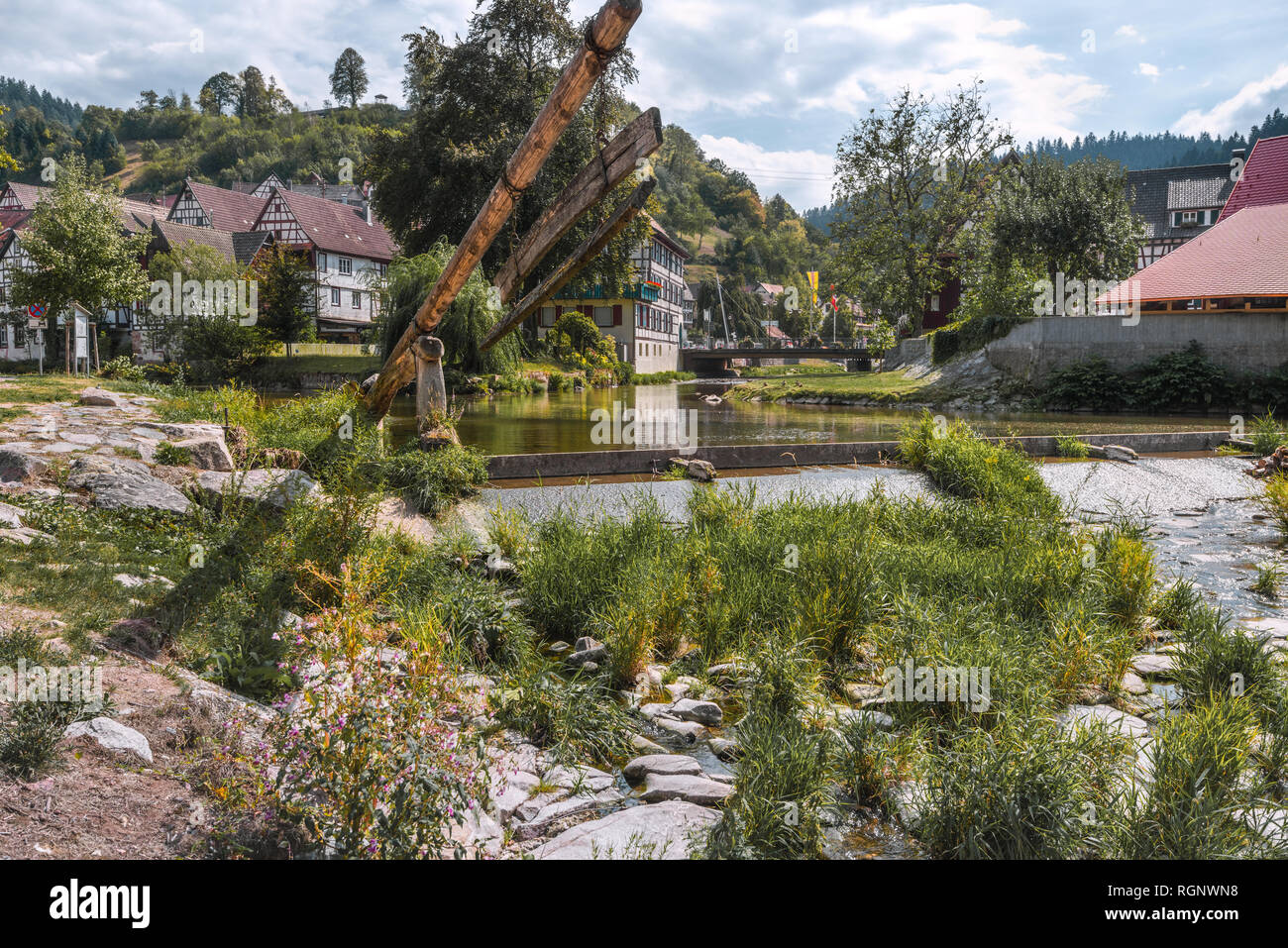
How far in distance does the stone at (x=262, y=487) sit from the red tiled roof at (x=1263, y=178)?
4156 centimetres

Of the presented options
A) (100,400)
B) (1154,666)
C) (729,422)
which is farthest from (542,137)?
(729,422)

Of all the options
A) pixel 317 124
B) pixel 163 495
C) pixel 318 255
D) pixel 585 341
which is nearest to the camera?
pixel 163 495

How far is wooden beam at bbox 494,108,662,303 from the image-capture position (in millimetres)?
5102

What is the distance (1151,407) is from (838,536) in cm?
2430

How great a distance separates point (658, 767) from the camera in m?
4.11

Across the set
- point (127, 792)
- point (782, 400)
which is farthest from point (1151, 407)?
point (127, 792)

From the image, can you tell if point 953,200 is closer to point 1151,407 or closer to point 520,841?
point 1151,407

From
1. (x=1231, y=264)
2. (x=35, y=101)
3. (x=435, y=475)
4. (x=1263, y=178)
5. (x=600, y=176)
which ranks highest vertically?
(x=35, y=101)

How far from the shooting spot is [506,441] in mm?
16203

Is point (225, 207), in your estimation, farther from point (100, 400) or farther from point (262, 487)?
point (262, 487)

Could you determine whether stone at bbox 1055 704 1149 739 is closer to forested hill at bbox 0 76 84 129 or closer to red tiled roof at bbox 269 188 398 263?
red tiled roof at bbox 269 188 398 263

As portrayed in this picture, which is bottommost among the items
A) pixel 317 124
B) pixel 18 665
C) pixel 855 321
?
pixel 18 665

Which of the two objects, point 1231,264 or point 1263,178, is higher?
point 1263,178

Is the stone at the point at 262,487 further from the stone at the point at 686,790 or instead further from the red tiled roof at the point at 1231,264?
the red tiled roof at the point at 1231,264
